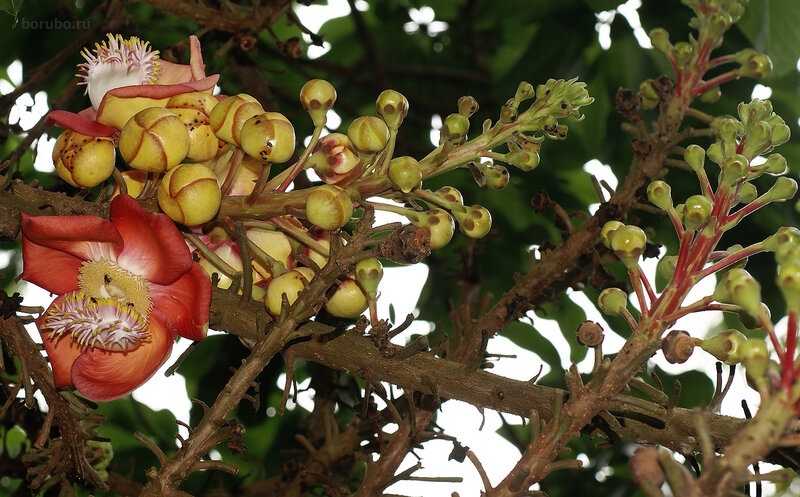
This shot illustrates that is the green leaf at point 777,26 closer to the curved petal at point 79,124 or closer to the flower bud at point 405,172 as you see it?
the flower bud at point 405,172

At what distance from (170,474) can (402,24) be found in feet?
8.06

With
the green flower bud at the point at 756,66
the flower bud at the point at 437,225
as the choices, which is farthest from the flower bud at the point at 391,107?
the green flower bud at the point at 756,66

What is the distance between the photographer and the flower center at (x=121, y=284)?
1.08m

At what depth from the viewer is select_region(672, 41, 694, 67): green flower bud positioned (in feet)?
4.46

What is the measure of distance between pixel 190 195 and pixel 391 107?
0.27 meters

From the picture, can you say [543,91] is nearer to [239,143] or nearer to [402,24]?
[239,143]

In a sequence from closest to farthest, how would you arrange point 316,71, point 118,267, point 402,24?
point 118,267 < point 316,71 < point 402,24

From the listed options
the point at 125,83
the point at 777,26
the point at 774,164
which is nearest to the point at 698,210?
the point at 774,164

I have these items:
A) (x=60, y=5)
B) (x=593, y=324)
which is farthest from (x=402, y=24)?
(x=593, y=324)

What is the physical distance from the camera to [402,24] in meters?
3.08

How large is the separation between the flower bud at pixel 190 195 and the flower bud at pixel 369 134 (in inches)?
7.1

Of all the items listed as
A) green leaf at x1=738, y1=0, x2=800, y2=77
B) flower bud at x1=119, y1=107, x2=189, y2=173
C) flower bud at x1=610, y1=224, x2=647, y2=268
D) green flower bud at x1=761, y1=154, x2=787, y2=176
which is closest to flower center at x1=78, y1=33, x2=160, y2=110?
flower bud at x1=119, y1=107, x2=189, y2=173

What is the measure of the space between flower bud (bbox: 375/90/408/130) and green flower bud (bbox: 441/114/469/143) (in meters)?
0.06

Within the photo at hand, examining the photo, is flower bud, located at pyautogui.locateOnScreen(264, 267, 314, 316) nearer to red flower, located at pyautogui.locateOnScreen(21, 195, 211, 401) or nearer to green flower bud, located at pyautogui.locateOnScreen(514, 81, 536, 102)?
red flower, located at pyautogui.locateOnScreen(21, 195, 211, 401)
